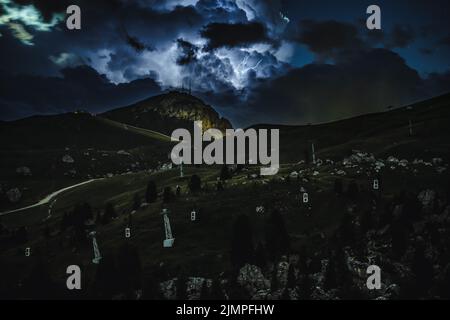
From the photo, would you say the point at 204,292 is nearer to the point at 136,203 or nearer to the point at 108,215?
the point at 108,215

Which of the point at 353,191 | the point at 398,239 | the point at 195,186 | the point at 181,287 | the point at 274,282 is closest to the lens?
the point at 181,287

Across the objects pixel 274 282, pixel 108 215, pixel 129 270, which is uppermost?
pixel 108 215

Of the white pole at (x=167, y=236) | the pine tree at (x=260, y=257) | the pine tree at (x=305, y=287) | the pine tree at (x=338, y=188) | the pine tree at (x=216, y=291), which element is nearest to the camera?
the pine tree at (x=305, y=287)

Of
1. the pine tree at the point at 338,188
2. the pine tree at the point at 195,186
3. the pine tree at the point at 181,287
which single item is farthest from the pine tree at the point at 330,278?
the pine tree at the point at 195,186

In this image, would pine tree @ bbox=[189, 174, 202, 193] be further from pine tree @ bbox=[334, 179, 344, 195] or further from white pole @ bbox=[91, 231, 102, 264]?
pine tree @ bbox=[334, 179, 344, 195]

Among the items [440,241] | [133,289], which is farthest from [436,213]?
[133,289]

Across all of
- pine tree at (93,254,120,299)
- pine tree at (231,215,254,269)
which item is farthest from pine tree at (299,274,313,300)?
pine tree at (93,254,120,299)

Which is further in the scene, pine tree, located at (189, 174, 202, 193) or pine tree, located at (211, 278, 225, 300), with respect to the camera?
pine tree, located at (189, 174, 202, 193)

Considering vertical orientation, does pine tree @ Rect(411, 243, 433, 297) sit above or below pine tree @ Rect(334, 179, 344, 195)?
below

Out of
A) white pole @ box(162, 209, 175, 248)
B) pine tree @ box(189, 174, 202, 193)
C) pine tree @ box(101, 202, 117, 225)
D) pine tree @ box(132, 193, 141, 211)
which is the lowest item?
white pole @ box(162, 209, 175, 248)

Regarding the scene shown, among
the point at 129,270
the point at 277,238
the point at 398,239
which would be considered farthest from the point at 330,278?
the point at 129,270

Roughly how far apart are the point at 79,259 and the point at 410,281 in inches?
2331

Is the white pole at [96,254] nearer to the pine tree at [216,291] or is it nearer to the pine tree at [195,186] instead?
Answer: the pine tree at [216,291]

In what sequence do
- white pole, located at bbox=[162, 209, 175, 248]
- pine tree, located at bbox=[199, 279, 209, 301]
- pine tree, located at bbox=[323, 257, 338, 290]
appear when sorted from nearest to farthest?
pine tree, located at bbox=[323, 257, 338, 290]
pine tree, located at bbox=[199, 279, 209, 301]
white pole, located at bbox=[162, 209, 175, 248]
